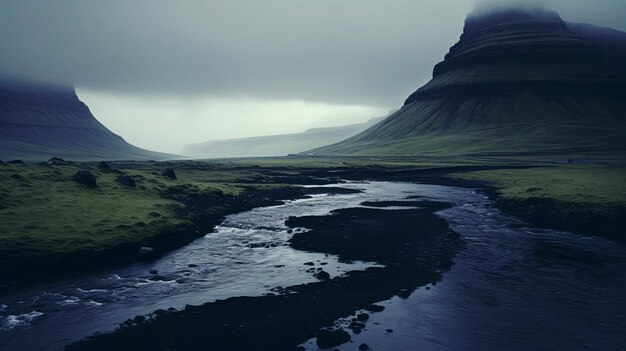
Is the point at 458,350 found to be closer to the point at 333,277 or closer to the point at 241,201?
the point at 333,277

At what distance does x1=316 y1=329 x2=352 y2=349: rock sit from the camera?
65.3ft

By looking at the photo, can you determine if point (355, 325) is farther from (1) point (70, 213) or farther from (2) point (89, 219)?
(1) point (70, 213)

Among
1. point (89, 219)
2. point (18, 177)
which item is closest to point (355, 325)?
point (89, 219)

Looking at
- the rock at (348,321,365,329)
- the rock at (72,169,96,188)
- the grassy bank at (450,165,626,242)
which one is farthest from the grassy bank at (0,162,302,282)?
the grassy bank at (450,165,626,242)

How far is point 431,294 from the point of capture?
26812 millimetres

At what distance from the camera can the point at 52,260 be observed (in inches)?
1225

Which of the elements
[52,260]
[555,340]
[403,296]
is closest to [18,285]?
[52,260]

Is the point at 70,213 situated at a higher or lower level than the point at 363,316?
higher

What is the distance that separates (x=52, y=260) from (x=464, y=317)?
31137 millimetres

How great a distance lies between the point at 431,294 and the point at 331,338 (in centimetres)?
987

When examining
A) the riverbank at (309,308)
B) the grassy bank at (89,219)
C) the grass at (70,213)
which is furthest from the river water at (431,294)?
the grass at (70,213)

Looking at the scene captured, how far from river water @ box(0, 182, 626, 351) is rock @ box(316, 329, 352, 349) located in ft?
1.90

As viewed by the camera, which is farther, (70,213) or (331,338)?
(70,213)

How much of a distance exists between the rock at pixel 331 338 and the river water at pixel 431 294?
58 cm
